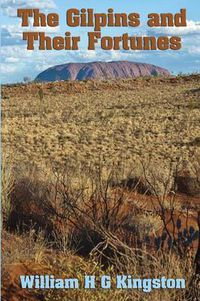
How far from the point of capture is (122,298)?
554 cm

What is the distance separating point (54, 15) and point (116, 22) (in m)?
1.07

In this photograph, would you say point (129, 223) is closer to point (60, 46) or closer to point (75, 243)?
point (75, 243)

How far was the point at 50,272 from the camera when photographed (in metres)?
6.40

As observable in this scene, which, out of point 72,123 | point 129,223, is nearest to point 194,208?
point 129,223

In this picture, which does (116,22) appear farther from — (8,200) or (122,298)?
(122,298)

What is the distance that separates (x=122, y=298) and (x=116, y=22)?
5.45m

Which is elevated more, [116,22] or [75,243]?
[116,22]

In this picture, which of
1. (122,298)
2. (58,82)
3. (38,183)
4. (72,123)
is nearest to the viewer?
(122,298)

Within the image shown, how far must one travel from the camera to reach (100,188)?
763cm

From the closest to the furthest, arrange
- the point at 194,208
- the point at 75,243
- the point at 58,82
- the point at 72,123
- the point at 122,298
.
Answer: the point at 122,298 < the point at 75,243 < the point at 194,208 < the point at 72,123 < the point at 58,82

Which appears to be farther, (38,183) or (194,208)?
(194,208)

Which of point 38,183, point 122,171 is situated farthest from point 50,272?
point 122,171

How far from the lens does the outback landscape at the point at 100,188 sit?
20.2 feet

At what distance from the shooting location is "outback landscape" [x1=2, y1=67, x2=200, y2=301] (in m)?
6.16
